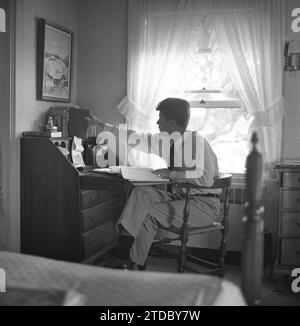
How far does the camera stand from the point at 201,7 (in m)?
4.10

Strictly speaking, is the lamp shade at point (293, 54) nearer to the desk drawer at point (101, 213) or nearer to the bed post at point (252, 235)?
the desk drawer at point (101, 213)

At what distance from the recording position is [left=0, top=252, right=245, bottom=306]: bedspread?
1.36m

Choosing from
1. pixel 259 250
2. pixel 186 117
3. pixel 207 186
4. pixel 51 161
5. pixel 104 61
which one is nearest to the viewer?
pixel 259 250

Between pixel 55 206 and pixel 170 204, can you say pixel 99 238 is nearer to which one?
pixel 55 206

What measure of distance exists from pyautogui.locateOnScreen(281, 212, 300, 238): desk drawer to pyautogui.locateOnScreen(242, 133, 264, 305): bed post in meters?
2.09

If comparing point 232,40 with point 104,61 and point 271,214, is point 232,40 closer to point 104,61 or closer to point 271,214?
point 104,61

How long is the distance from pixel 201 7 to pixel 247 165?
2993 millimetres

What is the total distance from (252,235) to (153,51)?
3082mm

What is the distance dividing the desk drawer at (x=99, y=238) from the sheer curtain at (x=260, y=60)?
1.57 meters

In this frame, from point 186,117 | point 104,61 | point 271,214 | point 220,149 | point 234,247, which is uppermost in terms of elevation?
point 104,61

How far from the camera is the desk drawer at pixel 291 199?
11.3ft

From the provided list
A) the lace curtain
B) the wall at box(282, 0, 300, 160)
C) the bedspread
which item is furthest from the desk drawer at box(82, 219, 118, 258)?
the bedspread

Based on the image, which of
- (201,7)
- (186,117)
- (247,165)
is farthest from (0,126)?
(247,165)

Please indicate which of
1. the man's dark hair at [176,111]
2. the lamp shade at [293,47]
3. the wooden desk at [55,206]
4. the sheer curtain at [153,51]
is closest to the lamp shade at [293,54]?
the lamp shade at [293,47]
